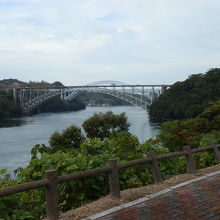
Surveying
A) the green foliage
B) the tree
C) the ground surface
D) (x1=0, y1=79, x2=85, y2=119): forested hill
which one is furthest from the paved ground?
(x1=0, y1=79, x2=85, y2=119): forested hill

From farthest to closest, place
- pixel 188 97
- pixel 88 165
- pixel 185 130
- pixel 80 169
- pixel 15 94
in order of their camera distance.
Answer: pixel 15 94 → pixel 188 97 → pixel 185 130 → pixel 88 165 → pixel 80 169

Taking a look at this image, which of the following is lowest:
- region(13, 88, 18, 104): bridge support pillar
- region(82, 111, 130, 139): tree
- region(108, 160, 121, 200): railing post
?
region(82, 111, 130, 139): tree

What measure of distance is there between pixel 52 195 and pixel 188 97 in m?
45.9

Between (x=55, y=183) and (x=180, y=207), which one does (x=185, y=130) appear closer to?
(x=180, y=207)

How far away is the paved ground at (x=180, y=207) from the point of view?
399 centimetres

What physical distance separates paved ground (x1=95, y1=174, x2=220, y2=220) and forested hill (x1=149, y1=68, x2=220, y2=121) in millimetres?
36871

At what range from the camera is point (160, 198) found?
4.62 meters

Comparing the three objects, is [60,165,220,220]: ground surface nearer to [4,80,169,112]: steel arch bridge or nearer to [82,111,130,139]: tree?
[82,111,130,139]: tree

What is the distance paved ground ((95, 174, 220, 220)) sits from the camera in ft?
13.1

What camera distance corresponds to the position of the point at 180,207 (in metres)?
4.32

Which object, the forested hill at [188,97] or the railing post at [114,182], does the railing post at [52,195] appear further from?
the forested hill at [188,97]

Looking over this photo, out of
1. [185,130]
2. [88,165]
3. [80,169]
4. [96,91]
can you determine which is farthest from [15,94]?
[80,169]

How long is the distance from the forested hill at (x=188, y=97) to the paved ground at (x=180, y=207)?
36.9m

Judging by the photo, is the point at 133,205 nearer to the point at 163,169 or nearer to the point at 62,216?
the point at 62,216
